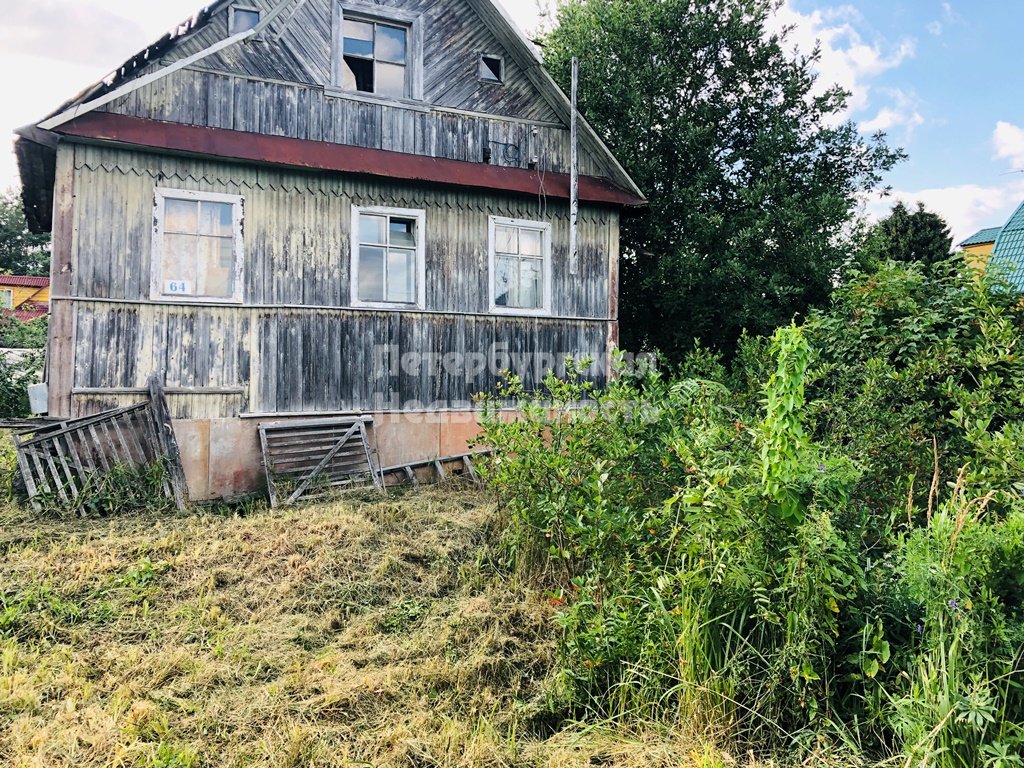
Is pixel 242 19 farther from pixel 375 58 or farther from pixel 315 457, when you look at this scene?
pixel 315 457

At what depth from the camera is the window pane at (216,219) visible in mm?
8375

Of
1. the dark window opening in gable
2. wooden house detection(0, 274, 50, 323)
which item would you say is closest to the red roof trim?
the dark window opening in gable

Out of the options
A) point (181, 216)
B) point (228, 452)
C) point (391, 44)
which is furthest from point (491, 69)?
point (228, 452)

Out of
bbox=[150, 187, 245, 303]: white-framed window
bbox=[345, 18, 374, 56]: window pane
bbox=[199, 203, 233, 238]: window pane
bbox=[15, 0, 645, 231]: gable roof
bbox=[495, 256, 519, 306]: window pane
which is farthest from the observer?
bbox=[495, 256, 519, 306]: window pane

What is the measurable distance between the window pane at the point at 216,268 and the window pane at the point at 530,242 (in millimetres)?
3949

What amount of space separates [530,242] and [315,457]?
4.33 metres

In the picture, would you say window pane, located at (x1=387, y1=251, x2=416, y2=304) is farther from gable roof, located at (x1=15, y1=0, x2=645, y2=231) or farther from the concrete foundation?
gable roof, located at (x1=15, y1=0, x2=645, y2=231)

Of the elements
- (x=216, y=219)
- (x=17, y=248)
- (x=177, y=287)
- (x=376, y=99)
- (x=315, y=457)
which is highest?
(x=17, y=248)

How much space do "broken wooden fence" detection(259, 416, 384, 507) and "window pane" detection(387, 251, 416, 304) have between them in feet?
5.60

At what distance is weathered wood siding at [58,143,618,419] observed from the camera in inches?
311

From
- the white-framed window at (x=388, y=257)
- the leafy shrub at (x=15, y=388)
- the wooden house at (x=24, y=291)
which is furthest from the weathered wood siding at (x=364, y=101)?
the wooden house at (x=24, y=291)

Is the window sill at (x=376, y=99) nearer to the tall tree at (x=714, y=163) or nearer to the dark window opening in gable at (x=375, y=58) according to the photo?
the dark window opening in gable at (x=375, y=58)

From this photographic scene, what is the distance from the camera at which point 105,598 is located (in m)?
5.28

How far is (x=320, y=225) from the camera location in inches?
350
